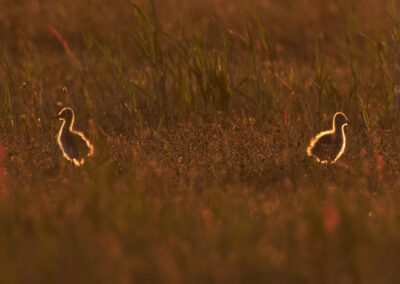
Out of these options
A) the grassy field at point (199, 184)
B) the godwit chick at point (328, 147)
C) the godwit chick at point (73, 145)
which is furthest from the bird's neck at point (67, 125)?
the godwit chick at point (328, 147)

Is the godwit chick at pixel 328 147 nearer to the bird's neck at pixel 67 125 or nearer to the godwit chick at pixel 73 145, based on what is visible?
the godwit chick at pixel 73 145

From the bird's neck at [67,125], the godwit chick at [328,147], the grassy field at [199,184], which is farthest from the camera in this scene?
the bird's neck at [67,125]

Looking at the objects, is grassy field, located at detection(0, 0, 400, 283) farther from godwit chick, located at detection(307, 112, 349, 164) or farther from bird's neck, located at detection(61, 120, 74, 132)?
bird's neck, located at detection(61, 120, 74, 132)

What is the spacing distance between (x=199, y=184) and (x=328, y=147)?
1.12 meters

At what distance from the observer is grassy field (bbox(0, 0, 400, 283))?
330 cm

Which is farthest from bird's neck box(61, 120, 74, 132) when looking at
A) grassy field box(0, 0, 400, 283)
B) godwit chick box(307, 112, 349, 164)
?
godwit chick box(307, 112, 349, 164)

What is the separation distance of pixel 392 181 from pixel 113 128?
2909 millimetres

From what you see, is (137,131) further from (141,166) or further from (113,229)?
(113,229)

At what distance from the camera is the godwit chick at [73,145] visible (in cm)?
550

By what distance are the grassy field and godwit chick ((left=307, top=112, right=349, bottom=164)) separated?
2.9 inches

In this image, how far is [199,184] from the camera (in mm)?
5008

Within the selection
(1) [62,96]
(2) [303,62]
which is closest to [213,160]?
(1) [62,96]

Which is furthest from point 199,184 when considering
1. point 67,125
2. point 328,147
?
point 67,125

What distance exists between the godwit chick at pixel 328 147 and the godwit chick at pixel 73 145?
1.77m
